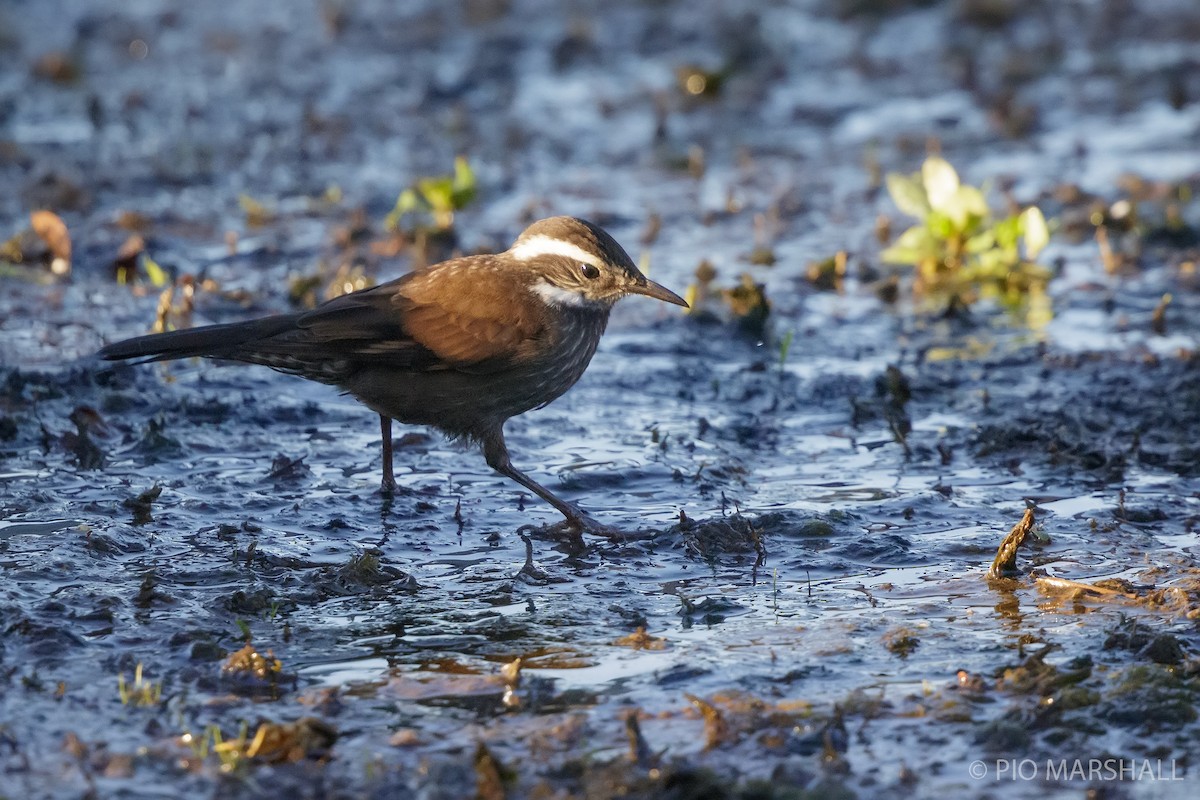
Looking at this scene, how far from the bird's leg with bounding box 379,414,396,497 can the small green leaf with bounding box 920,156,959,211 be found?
159 inches

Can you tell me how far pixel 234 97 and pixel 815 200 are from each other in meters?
5.35

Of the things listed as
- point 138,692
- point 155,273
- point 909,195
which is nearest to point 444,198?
point 155,273

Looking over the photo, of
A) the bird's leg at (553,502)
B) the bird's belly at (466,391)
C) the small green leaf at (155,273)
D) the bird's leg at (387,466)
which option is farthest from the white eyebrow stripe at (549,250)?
the small green leaf at (155,273)

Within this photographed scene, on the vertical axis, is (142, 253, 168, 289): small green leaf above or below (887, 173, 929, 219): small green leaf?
below

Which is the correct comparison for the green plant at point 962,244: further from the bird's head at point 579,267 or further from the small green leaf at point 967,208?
the bird's head at point 579,267

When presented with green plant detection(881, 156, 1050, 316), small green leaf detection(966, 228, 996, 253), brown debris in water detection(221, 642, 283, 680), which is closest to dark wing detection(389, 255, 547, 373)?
brown debris in water detection(221, 642, 283, 680)

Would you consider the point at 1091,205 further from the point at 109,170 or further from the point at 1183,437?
the point at 109,170

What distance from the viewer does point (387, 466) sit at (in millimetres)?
7527

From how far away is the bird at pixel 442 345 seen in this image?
7.31 metres

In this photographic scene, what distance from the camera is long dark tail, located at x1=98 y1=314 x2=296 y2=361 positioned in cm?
718

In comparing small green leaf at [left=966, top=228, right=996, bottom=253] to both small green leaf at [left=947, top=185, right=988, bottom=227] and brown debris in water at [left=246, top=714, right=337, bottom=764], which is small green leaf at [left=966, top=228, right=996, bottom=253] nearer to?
small green leaf at [left=947, top=185, right=988, bottom=227]

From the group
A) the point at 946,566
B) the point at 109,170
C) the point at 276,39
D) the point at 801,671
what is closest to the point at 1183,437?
the point at 946,566

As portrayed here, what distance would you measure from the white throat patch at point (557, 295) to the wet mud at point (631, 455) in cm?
81

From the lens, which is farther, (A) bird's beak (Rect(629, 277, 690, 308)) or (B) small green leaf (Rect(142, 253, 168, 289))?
(B) small green leaf (Rect(142, 253, 168, 289))
